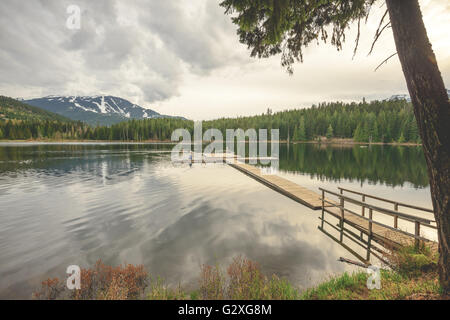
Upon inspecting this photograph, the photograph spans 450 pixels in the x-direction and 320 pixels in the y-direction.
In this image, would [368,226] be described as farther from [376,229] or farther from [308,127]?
[308,127]

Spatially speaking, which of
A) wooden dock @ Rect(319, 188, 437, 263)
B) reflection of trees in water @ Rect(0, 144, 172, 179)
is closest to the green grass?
wooden dock @ Rect(319, 188, 437, 263)

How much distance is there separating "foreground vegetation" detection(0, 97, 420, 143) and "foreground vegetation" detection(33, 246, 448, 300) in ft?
347

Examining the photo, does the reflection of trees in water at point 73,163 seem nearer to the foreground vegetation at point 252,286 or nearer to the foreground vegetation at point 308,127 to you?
the foreground vegetation at point 252,286

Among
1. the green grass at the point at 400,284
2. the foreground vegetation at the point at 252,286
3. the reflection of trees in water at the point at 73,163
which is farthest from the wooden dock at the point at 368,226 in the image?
the reflection of trees in water at the point at 73,163

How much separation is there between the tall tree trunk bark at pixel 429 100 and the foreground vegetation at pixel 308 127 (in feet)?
351

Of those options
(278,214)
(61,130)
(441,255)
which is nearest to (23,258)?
(278,214)

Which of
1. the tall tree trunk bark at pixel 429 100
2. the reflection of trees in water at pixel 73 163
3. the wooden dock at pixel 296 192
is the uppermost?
the tall tree trunk bark at pixel 429 100

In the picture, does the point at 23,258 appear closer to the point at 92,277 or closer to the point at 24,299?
the point at 24,299

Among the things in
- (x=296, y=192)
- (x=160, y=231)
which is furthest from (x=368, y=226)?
(x=160, y=231)

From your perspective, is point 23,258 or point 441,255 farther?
point 23,258

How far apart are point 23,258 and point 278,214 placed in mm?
10495

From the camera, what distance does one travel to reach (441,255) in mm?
3896

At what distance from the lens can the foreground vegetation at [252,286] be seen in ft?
14.3

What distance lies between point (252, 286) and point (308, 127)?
399ft
